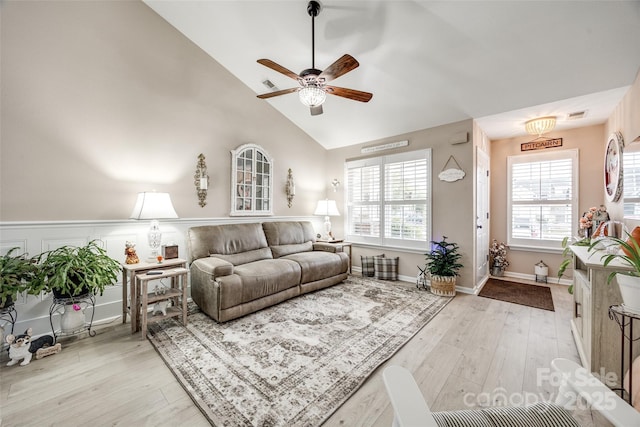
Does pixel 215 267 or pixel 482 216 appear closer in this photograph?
pixel 215 267

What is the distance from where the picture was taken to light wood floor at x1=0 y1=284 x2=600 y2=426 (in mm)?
1521

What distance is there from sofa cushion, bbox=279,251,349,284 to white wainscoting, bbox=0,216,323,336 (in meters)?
1.57

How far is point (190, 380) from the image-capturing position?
5.89ft

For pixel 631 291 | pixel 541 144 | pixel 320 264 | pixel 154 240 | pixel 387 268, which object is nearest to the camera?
pixel 631 291

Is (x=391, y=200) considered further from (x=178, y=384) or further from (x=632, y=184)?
(x=178, y=384)

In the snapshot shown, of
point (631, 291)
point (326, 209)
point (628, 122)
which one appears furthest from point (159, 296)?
point (628, 122)

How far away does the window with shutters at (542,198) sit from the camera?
13.0 feet

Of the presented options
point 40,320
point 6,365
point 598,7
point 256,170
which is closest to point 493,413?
point 598,7

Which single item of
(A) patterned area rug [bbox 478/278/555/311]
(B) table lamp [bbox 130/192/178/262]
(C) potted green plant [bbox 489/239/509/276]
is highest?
(B) table lamp [bbox 130/192/178/262]

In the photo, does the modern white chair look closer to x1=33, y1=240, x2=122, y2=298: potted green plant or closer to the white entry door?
x1=33, y1=240, x2=122, y2=298: potted green plant

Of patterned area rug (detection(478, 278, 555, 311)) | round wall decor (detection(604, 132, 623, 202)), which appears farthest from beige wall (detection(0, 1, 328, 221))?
round wall decor (detection(604, 132, 623, 202))

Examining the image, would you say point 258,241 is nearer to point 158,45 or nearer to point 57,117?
point 57,117

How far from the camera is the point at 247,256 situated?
11.4 feet

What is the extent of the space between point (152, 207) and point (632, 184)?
451 cm
